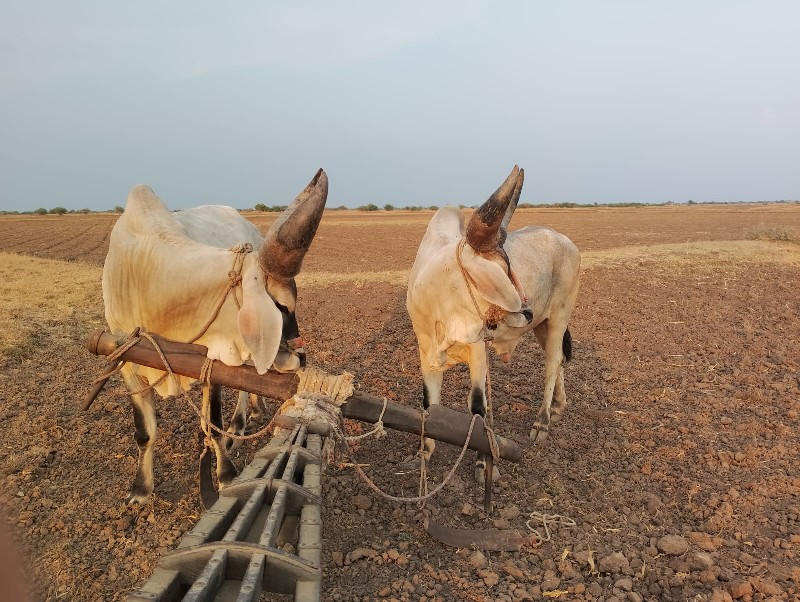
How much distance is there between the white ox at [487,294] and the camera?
4.01 m

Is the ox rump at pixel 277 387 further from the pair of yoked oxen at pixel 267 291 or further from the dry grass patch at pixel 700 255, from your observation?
the dry grass patch at pixel 700 255

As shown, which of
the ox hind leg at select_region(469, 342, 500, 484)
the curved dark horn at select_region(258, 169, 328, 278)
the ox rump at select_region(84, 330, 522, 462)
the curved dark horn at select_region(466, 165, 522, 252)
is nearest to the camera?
the curved dark horn at select_region(258, 169, 328, 278)

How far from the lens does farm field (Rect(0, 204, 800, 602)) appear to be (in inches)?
128

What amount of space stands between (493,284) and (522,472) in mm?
1488

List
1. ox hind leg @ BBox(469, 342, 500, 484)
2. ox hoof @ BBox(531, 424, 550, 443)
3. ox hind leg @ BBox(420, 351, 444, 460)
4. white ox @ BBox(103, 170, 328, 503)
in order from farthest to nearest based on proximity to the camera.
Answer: ox hoof @ BBox(531, 424, 550, 443)
ox hind leg @ BBox(420, 351, 444, 460)
ox hind leg @ BBox(469, 342, 500, 484)
white ox @ BBox(103, 170, 328, 503)

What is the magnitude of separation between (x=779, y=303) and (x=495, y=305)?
7.95m

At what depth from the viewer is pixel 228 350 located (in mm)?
3459

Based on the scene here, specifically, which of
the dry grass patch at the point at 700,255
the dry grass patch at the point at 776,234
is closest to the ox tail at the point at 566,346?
the dry grass patch at the point at 700,255

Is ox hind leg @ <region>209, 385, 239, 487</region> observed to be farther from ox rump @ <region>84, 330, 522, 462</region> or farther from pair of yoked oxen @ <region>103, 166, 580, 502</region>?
ox rump @ <region>84, 330, 522, 462</region>

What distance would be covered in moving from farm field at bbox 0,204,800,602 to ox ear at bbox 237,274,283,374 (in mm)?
1133

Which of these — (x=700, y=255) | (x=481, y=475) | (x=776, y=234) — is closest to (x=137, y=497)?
(x=481, y=475)

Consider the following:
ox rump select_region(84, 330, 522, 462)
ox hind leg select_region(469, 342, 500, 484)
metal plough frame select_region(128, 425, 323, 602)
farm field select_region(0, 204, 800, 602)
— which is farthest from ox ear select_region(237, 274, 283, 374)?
ox hind leg select_region(469, 342, 500, 484)

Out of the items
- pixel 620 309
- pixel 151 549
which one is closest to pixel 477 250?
pixel 151 549

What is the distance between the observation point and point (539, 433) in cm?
517
